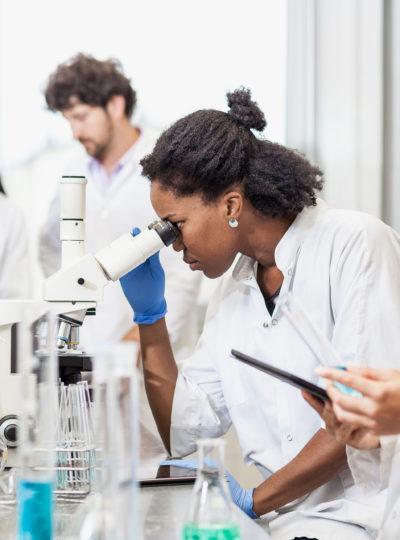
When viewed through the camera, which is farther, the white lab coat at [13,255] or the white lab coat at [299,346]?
the white lab coat at [13,255]

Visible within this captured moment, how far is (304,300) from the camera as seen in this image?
2443 mm

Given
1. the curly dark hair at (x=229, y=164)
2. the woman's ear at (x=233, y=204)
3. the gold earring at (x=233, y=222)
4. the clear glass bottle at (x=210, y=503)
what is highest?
the curly dark hair at (x=229, y=164)

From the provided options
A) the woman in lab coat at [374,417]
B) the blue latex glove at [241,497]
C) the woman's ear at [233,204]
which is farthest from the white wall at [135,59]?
the woman in lab coat at [374,417]

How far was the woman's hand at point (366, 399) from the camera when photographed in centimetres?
152

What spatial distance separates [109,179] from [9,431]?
7.04 feet

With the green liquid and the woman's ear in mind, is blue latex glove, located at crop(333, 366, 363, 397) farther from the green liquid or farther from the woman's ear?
the woman's ear

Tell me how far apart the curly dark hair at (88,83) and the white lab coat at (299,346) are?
168 centimetres

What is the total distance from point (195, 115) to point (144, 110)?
1722mm

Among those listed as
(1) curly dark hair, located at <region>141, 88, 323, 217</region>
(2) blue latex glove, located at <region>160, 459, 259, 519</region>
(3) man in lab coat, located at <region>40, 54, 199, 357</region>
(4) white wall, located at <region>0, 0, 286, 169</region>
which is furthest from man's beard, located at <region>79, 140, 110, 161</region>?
(2) blue latex glove, located at <region>160, 459, 259, 519</region>

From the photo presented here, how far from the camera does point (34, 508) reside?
4.42 feet

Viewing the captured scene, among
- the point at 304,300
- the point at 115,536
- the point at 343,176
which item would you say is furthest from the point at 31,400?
the point at 343,176

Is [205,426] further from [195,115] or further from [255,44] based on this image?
[255,44]

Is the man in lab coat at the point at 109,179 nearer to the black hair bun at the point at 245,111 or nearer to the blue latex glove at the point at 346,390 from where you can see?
the black hair bun at the point at 245,111

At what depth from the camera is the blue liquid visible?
1.34 m
